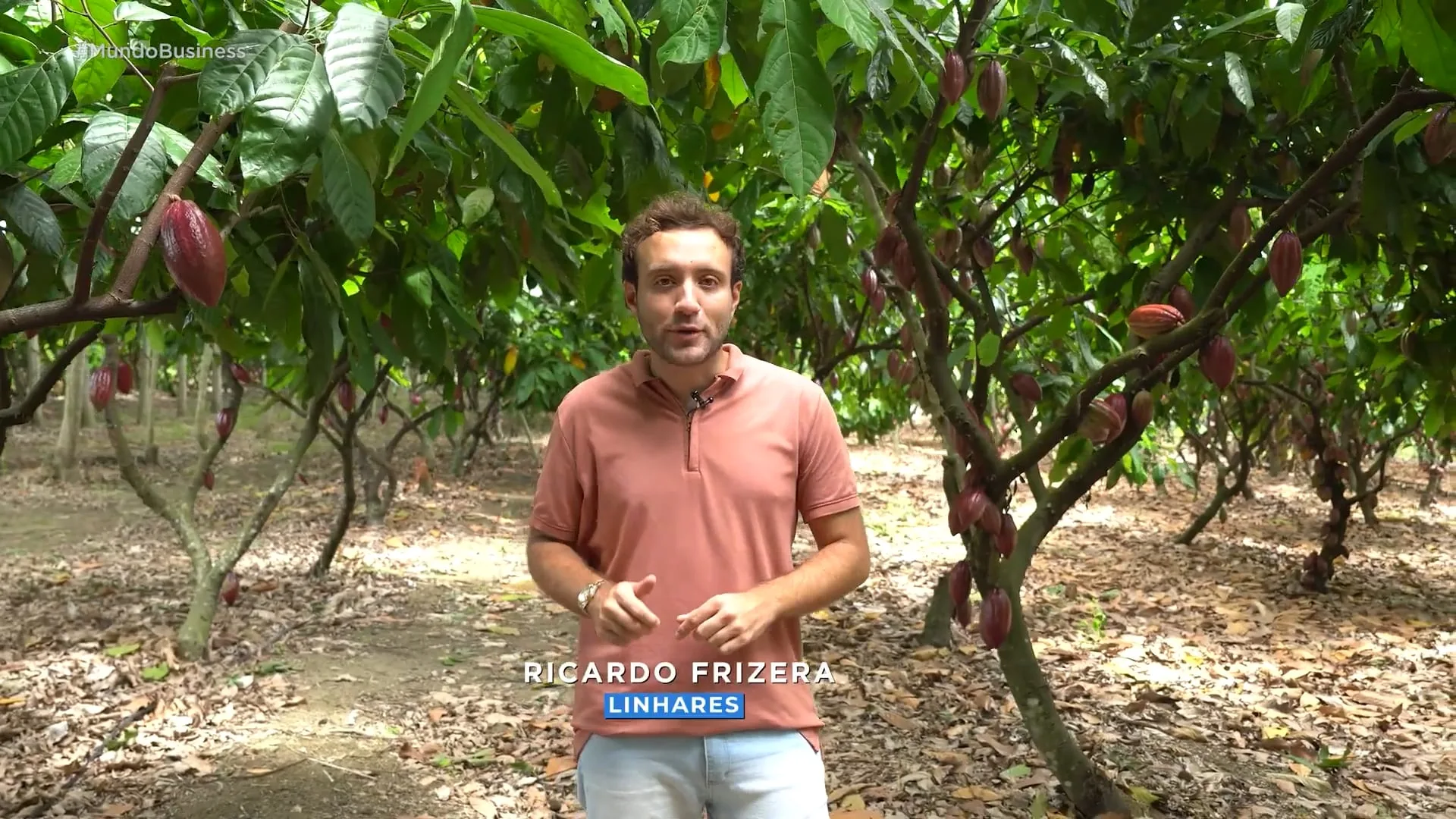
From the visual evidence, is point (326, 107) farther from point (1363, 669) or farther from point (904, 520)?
point (904, 520)

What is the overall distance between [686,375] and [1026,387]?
155 cm

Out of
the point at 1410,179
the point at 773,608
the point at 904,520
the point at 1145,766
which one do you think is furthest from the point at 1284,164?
the point at 904,520

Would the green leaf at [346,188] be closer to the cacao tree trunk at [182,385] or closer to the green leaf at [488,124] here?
the green leaf at [488,124]

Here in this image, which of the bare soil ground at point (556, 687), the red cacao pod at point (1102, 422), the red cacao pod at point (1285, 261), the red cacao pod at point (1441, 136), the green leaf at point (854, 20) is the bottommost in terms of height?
the bare soil ground at point (556, 687)

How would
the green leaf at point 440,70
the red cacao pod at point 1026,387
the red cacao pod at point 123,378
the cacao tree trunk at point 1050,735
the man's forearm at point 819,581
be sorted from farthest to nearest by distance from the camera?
the red cacao pod at point 123,378
the red cacao pod at point 1026,387
the cacao tree trunk at point 1050,735
the man's forearm at point 819,581
the green leaf at point 440,70

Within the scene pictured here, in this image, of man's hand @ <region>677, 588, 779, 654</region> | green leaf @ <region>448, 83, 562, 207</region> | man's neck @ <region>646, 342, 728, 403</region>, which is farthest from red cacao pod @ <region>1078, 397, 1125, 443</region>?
green leaf @ <region>448, 83, 562, 207</region>

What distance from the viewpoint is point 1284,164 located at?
2186 mm

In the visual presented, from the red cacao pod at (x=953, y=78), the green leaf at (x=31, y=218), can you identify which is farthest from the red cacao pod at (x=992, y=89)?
the green leaf at (x=31, y=218)

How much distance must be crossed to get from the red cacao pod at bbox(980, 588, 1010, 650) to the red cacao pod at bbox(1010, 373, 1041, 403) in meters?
0.55

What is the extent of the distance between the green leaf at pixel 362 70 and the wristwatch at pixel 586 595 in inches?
23.0

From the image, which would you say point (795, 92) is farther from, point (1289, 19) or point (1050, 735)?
point (1050, 735)

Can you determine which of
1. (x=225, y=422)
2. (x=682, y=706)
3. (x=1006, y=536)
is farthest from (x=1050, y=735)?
(x=225, y=422)

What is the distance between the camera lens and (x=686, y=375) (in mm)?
1213

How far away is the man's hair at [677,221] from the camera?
1.18 m
